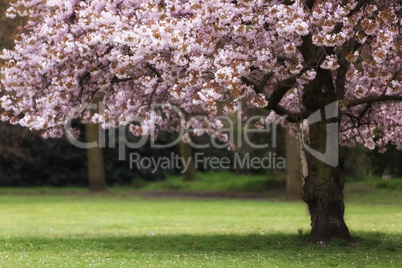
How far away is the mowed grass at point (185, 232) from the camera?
1348 centimetres

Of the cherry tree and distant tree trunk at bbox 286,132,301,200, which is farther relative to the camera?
distant tree trunk at bbox 286,132,301,200

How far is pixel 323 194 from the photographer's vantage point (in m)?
15.3

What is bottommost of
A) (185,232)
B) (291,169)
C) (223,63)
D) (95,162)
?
(185,232)

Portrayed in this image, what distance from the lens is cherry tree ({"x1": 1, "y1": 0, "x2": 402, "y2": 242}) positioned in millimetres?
12711

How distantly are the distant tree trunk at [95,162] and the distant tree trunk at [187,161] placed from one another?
5484 mm

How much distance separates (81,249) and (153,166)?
2675 centimetres

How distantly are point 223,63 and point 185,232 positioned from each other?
24.9 ft

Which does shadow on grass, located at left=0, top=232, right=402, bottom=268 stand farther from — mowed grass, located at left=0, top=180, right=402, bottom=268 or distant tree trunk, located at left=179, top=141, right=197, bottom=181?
distant tree trunk, located at left=179, top=141, right=197, bottom=181

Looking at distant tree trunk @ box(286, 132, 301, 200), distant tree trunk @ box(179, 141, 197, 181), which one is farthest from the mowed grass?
distant tree trunk @ box(179, 141, 197, 181)

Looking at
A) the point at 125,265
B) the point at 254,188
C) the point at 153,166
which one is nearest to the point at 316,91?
the point at 125,265

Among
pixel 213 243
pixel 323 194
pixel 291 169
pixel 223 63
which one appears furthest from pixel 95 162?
pixel 223 63

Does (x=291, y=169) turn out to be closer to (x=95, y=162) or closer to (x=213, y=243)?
(x=95, y=162)

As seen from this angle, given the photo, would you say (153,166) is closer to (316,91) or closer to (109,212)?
(109,212)

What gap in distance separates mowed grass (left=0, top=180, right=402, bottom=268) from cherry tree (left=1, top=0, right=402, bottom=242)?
62.2 inches
